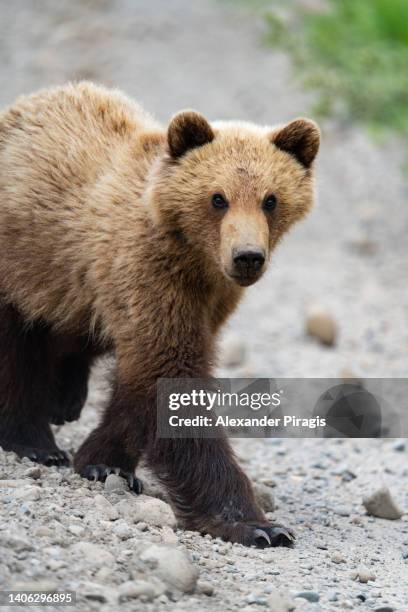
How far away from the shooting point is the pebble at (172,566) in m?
5.00

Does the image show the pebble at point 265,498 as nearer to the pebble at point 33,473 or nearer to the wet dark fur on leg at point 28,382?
the wet dark fur on leg at point 28,382

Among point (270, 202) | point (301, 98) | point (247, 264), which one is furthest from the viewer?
point (301, 98)

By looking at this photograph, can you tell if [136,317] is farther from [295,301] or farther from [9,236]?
[295,301]

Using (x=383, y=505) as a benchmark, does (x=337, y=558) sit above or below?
below

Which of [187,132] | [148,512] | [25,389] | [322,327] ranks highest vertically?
[322,327]

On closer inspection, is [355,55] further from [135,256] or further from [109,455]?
[109,455]

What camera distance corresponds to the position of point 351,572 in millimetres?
5953

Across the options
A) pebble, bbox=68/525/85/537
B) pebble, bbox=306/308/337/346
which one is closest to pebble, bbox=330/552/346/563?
pebble, bbox=68/525/85/537

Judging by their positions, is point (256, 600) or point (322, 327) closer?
point (256, 600)

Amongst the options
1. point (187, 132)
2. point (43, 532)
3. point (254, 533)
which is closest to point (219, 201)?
point (187, 132)

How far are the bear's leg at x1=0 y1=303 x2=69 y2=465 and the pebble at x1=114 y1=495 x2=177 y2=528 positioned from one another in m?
1.22

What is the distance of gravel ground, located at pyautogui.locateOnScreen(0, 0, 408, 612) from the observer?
16.8 ft

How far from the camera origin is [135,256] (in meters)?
6.39

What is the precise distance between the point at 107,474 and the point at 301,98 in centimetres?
1288
